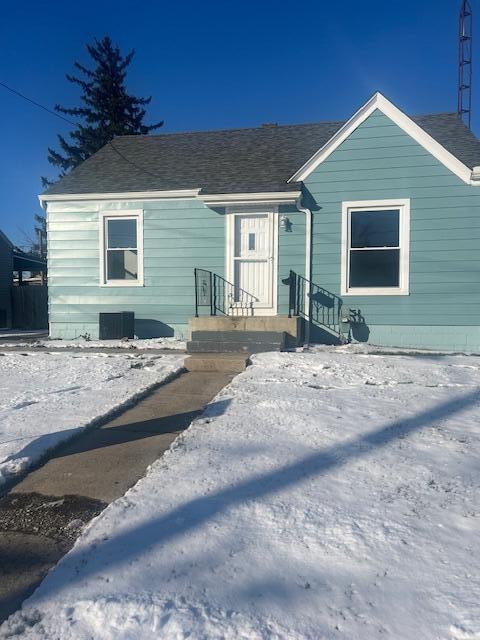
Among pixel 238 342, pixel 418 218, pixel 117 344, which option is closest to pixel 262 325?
pixel 238 342

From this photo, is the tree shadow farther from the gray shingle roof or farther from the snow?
the gray shingle roof

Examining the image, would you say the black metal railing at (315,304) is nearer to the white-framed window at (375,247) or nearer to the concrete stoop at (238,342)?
the white-framed window at (375,247)

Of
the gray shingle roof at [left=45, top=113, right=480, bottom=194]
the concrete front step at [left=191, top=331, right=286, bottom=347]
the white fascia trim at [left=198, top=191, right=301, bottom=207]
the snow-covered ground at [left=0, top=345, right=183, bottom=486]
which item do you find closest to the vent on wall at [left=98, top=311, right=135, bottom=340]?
the snow-covered ground at [left=0, top=345, right=183, bottom=486]

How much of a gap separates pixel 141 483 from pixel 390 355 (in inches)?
214

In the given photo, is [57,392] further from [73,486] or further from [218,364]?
[73,486]

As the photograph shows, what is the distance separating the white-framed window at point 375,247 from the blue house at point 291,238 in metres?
0.02

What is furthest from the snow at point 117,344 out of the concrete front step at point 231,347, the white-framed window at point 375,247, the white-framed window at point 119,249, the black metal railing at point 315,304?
the white-framed window at point 375,247

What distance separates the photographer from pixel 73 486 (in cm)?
338

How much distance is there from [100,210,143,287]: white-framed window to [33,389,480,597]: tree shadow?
7473 millimetres

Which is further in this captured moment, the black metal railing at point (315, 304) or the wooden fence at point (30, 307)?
the wooden fence at point (30, 307)

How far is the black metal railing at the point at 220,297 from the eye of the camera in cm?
988

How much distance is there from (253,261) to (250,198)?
1254 millimetres

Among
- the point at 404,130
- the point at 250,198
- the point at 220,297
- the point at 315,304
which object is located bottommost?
the point at 315,304

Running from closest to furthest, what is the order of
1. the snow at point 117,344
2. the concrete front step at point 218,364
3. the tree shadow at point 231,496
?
the tree shadow at point 231,496
the concrete front step at point 218,364
the snow at point 117,344
